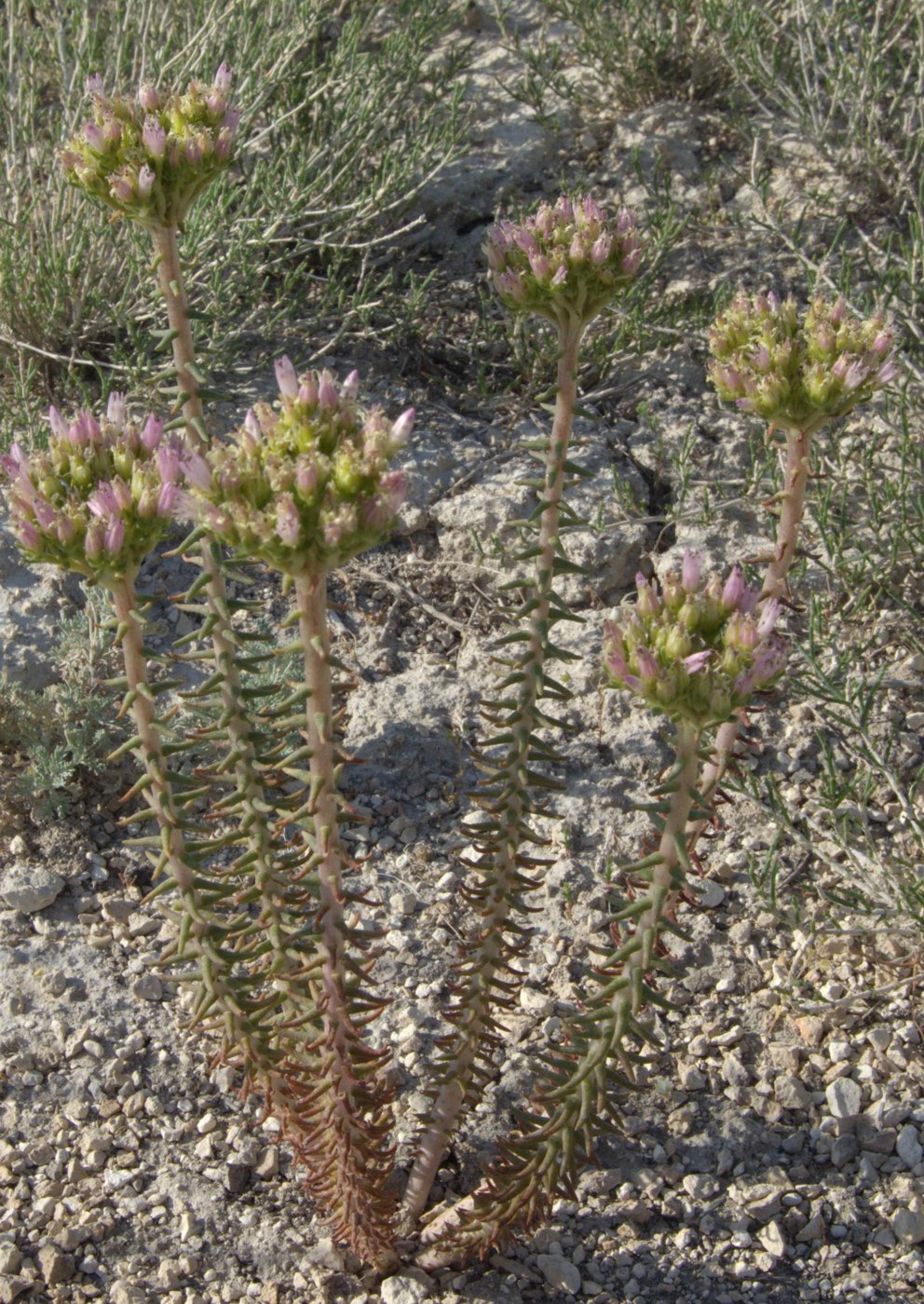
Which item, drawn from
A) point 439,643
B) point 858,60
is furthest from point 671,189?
point 439,643

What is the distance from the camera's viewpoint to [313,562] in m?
2.00

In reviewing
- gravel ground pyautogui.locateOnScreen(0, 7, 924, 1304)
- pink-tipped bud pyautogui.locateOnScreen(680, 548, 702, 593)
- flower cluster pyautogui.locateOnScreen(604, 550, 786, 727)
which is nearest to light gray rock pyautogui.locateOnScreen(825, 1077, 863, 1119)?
gravel ground pyautogui.locateOnScreen(0, 7, 924, 1304)

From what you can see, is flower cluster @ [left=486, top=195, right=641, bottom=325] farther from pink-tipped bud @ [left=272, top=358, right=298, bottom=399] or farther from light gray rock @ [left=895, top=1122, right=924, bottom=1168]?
light gray rock @ [left=895, top=1122, right=924, bottom=1168]

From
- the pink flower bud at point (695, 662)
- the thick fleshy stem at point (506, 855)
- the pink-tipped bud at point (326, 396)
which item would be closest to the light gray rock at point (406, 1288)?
the thick fleshy stem at point (506, 855)

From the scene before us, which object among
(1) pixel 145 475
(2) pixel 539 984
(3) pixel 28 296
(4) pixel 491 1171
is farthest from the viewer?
(3) pixel 28 296

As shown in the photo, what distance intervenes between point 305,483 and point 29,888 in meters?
2.23

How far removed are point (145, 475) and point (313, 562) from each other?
1.60 feet

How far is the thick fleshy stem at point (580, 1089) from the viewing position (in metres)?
2.31

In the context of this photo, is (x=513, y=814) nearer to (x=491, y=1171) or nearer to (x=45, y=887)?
(x=491, y=1171)

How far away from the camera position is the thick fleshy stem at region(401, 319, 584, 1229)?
2.54 meters

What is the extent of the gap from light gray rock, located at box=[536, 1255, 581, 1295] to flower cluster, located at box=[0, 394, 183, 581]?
189 cm

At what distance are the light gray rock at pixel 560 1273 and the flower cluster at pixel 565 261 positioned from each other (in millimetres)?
2128

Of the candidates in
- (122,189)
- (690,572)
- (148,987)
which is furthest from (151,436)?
(148,987)

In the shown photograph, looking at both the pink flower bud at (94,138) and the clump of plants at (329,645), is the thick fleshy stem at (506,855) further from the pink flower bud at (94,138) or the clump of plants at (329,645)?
the pink flower bud at (94,138)
